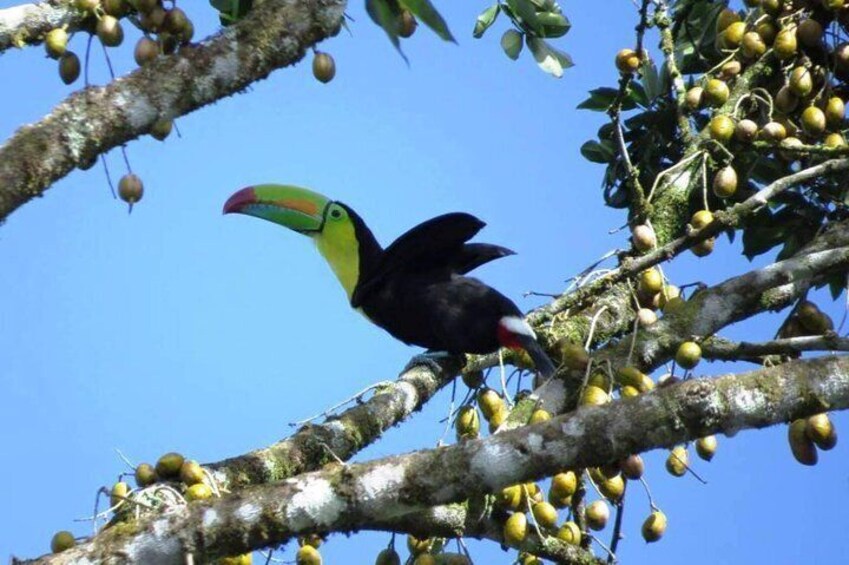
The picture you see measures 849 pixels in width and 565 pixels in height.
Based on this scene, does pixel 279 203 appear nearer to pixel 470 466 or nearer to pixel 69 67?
pixel 69 67

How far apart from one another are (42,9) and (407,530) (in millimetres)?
1595

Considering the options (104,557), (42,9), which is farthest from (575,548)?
(42,9)

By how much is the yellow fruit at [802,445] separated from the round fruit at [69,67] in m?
1.94

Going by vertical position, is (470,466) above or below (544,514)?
below

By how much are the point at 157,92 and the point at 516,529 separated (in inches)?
49.6

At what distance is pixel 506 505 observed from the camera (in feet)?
10.7

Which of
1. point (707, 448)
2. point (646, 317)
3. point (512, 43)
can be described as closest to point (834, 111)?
point (646, 317)

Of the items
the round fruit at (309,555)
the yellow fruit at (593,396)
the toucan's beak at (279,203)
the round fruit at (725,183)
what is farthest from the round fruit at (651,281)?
the toucan's beak at (279,203)

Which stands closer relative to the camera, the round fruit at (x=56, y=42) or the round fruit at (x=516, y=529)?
the round fruit at (x=516, y=529)

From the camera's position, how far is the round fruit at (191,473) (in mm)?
3109

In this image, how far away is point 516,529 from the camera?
10.5 ft

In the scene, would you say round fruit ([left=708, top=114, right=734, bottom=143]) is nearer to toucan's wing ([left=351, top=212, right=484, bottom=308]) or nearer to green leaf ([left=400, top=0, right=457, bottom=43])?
toucan's wing ([left=351, top=212, right=484, bottom=308])

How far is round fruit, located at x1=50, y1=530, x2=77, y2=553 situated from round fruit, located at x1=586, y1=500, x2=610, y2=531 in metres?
1.29

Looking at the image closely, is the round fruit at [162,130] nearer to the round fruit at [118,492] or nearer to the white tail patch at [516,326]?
the round fruit at [118,492]
